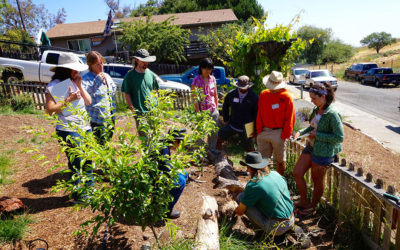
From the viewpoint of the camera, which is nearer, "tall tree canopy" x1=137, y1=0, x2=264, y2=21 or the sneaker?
the sneaker

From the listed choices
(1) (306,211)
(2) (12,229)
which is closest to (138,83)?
(2) (12,229)

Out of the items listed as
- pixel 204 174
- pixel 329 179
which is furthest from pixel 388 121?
pixel 204 174

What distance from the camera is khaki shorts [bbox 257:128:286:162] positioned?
13.5 ft

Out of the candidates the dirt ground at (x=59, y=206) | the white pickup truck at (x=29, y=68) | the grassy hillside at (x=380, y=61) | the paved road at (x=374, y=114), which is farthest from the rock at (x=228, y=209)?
the grassy hillside at (x=380, y=61)

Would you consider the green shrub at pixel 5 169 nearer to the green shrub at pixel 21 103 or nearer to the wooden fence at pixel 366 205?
the green shrub at pixel 21 103

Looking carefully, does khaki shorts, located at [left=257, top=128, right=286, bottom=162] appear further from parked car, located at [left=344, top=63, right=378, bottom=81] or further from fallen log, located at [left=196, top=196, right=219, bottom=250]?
parked car, located at [left=344, top=63, right=378, bottom=81]

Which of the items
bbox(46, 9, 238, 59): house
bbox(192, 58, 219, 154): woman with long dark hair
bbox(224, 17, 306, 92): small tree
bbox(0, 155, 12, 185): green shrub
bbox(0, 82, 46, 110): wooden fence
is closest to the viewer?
bbox(0, 155, 12, 185): green shrub

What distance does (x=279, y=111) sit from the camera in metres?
3.99

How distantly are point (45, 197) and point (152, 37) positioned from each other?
18295mm

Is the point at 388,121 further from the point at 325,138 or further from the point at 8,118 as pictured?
the point at 8,118

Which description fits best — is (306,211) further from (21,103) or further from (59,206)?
(21,103)

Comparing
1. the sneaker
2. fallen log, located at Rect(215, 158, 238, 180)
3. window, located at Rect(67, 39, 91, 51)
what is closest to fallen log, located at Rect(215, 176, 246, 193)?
fallen log, located at Rect(215, 158, 238, 180)

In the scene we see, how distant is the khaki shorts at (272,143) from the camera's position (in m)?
4.11

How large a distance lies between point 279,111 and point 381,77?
2194 cm
